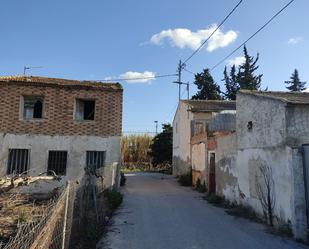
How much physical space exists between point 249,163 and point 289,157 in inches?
124

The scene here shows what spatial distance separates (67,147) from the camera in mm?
17234

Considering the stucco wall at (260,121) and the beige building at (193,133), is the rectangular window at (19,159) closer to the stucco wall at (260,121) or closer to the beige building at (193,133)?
the beige building at (193,133)

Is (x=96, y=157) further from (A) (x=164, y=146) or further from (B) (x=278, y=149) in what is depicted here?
(A) (x=164, y=146)

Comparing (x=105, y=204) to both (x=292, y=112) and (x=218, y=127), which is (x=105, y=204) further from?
(x=218, y=127)

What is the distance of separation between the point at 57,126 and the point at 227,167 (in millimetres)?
8372

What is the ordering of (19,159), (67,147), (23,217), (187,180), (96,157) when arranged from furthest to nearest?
(187,180)
(96,157)
(67,147)
(19,159)
(23,217)

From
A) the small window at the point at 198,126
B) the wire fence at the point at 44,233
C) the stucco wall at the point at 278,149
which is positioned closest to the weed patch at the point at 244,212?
the stucco wall at the point at 278,149

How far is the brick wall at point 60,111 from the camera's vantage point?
56.0 ft

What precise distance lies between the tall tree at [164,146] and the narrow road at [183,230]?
23.7 m

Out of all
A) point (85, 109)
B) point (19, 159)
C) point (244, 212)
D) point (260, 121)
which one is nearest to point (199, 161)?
point (85, 109)

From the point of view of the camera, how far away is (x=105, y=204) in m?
13.2

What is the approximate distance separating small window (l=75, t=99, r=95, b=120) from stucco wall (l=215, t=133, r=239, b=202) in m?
6.48

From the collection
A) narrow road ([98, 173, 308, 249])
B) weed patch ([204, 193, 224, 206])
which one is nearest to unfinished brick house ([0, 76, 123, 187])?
narrow road ([98, 173, 308, 249])

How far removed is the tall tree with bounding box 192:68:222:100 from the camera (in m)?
47.0
